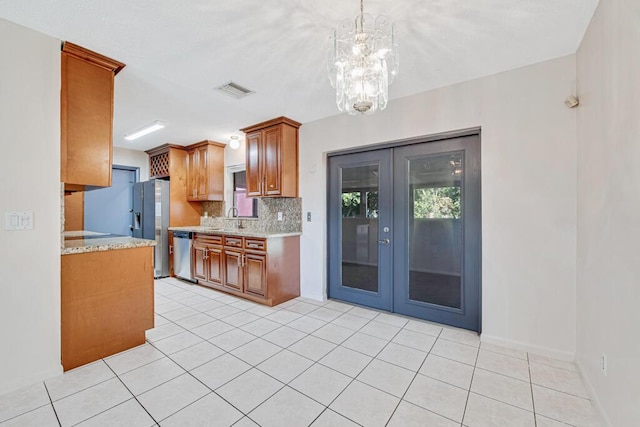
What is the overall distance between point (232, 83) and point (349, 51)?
4.70 ft

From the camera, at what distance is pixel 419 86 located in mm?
2758

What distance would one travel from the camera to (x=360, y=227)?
3.47m

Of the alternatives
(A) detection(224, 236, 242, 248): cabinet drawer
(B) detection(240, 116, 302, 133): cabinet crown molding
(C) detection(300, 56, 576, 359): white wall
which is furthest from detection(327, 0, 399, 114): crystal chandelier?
(A) detection(224, 236, 242, 248): cabinet drawer

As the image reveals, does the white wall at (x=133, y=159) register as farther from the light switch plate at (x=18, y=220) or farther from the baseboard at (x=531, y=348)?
the baseboard at (x=531, y=348)

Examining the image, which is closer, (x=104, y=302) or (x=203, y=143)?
(x=104, y=302)

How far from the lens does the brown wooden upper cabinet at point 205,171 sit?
16.3ft

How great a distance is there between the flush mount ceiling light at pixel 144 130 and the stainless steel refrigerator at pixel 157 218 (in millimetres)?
803

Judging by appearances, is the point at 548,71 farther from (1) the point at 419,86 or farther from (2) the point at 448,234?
(2) the point at 448,234

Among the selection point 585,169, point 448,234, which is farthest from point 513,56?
point 448,234

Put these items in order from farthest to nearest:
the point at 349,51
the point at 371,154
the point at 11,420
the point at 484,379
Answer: the point at 371,154 → the point at 484,379 → the point at 349,51 → the point at 11,420

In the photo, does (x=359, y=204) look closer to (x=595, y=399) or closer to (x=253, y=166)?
(x=253, y=166)

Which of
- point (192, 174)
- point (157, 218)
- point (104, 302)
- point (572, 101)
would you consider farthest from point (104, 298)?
point (572, 101)

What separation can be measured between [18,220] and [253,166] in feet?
8.55

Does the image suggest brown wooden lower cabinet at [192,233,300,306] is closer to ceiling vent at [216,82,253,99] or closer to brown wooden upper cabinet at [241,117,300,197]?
brown wooden upper cabinet at [241,117,300,197]
